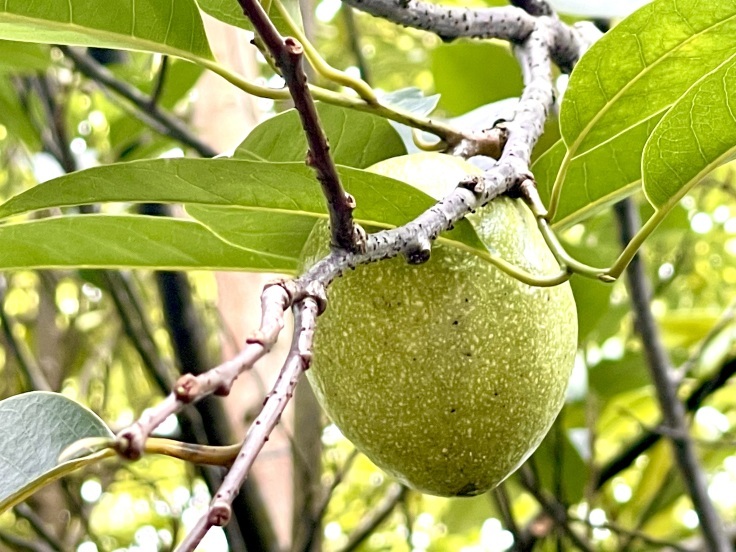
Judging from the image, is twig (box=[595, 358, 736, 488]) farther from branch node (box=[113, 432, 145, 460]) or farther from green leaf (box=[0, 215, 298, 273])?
branch node (box=[113, 432, 145, 460])

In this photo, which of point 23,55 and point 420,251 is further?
point 23,55

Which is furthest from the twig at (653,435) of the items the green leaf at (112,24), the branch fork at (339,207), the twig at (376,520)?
the green leaf at (112,24)

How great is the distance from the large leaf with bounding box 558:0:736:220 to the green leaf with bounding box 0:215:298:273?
0.74 ft

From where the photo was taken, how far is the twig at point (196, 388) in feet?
0.75

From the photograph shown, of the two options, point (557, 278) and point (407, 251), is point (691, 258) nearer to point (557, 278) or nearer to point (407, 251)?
point (557, 278)

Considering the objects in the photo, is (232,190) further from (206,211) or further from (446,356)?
(446,356)

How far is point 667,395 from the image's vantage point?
102 cm

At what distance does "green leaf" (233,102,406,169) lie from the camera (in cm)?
64

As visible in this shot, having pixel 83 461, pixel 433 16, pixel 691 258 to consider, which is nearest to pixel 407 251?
pixel 83 461

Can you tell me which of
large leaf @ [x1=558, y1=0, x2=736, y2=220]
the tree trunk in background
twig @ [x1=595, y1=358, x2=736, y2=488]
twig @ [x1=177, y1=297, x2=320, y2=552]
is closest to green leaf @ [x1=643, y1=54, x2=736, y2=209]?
large leaf @ [x1=558, y1=0, x2=736, y2=220]

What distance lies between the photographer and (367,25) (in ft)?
8.05

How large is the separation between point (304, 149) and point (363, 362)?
0.22 metres

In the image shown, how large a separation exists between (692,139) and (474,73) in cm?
58

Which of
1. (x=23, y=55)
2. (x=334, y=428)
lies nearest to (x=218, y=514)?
(x=23, y=55)
